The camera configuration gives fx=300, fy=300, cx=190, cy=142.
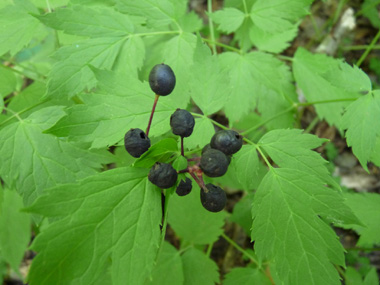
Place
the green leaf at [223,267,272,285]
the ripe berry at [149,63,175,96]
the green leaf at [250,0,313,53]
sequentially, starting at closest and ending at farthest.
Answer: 1. the ripe berry at [149,63,175,96]
2. the green leaf at [250,0,313,53]
3. the green leaf at [223,267,272,285]

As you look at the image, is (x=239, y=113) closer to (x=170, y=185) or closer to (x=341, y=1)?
(x=170, y=185)

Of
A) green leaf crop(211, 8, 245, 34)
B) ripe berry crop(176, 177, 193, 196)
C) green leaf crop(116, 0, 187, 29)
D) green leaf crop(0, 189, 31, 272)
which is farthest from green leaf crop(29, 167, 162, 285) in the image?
green leaf crop(0, 189, 31, 272)

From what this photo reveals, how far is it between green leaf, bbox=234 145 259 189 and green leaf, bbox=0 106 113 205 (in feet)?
2.72

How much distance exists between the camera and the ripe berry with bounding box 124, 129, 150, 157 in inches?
50.1

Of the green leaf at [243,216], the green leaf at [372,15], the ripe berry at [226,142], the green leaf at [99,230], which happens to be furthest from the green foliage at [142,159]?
the green leaf at [372,15]

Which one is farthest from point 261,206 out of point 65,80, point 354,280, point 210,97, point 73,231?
point 354,280

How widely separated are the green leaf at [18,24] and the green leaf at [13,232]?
4.50ft

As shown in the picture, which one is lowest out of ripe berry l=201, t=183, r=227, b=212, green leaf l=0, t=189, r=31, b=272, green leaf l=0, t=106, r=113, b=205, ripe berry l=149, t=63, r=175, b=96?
green leaf l=0, t=189, r=31, b=272

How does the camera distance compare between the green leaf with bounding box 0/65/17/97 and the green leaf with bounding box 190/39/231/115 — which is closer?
the green leaf with bounding box 190/39/231/115

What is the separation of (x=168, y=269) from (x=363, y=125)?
174 centimetres

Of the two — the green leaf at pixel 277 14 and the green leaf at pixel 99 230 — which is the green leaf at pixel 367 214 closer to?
the green leaf at pixel 277 14

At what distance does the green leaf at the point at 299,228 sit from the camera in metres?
1.36

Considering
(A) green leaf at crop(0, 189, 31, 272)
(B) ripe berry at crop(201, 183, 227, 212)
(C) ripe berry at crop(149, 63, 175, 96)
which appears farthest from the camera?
(A) green leaf at crop(0, 189, 31, 272)

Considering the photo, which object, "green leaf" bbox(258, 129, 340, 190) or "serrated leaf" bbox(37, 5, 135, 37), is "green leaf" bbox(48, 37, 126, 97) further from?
"green leaf" bbox(258, 129, 340, 190)
